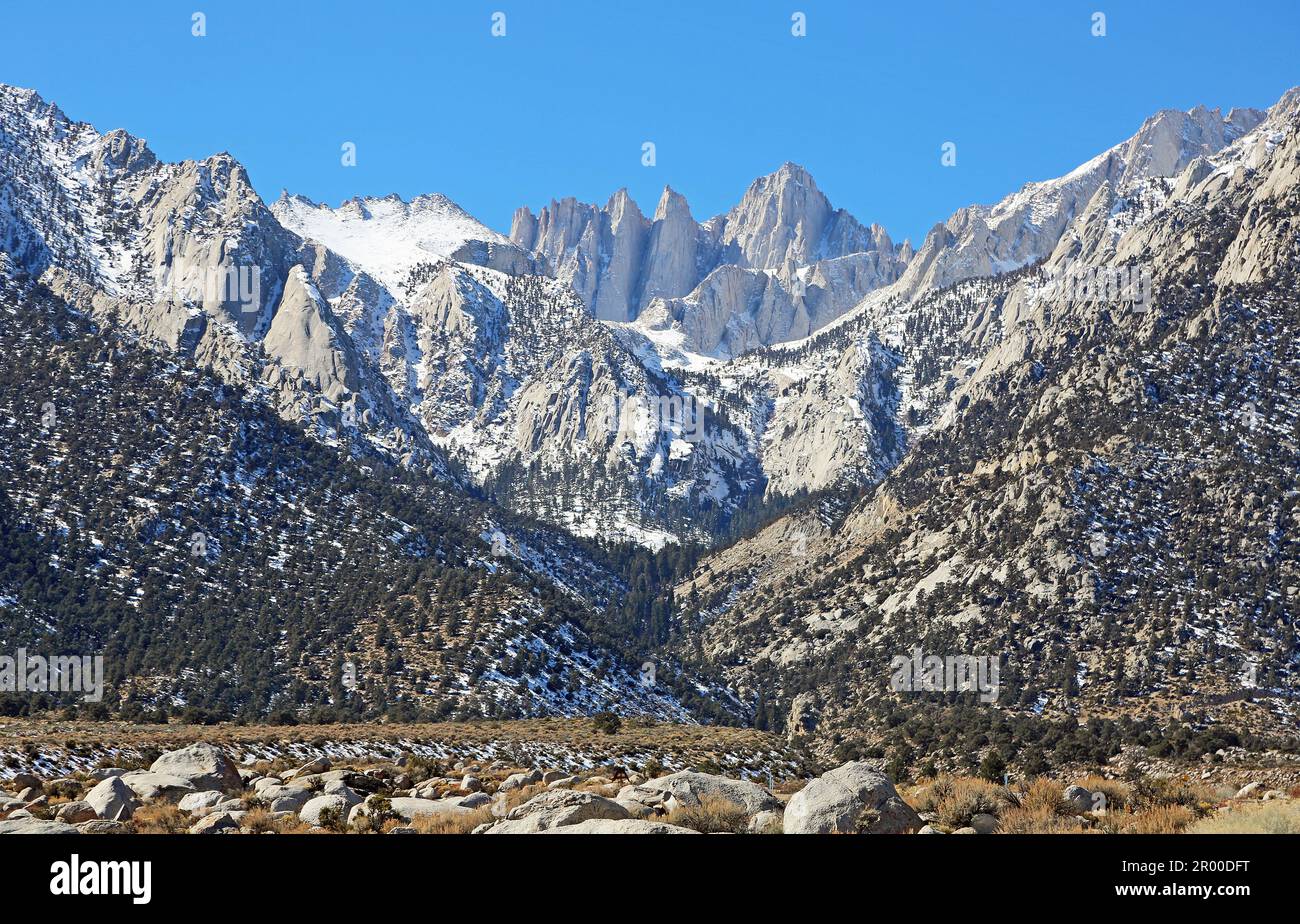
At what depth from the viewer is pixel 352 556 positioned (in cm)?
18050

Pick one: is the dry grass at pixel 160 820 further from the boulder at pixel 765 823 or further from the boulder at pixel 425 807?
the boulder at pixel 765 823

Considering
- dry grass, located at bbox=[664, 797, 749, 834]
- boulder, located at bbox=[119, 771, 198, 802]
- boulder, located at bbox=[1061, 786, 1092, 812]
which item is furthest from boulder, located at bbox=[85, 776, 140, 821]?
boulder, located at bbox=[1061, 786, 1092, 812]

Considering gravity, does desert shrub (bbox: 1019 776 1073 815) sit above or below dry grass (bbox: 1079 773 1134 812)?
above

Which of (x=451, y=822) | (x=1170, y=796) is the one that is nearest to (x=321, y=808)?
(x=451, y=822)

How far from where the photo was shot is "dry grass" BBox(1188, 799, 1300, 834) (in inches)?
920

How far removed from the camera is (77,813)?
109 feet

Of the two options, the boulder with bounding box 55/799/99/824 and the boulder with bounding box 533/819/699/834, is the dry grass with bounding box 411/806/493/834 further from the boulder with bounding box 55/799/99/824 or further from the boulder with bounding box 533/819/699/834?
the boulder with bounding box 55/799/99/824

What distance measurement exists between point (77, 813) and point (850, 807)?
20.9 metres

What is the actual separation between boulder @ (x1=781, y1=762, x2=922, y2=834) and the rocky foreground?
3 centimetres

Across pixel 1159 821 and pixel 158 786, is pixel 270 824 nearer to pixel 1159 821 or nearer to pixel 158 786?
pixel 158 786

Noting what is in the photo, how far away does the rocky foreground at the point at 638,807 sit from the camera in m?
26.6

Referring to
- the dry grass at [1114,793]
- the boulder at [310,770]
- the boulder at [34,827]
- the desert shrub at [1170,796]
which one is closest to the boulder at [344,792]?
the boulder at [310,770]
